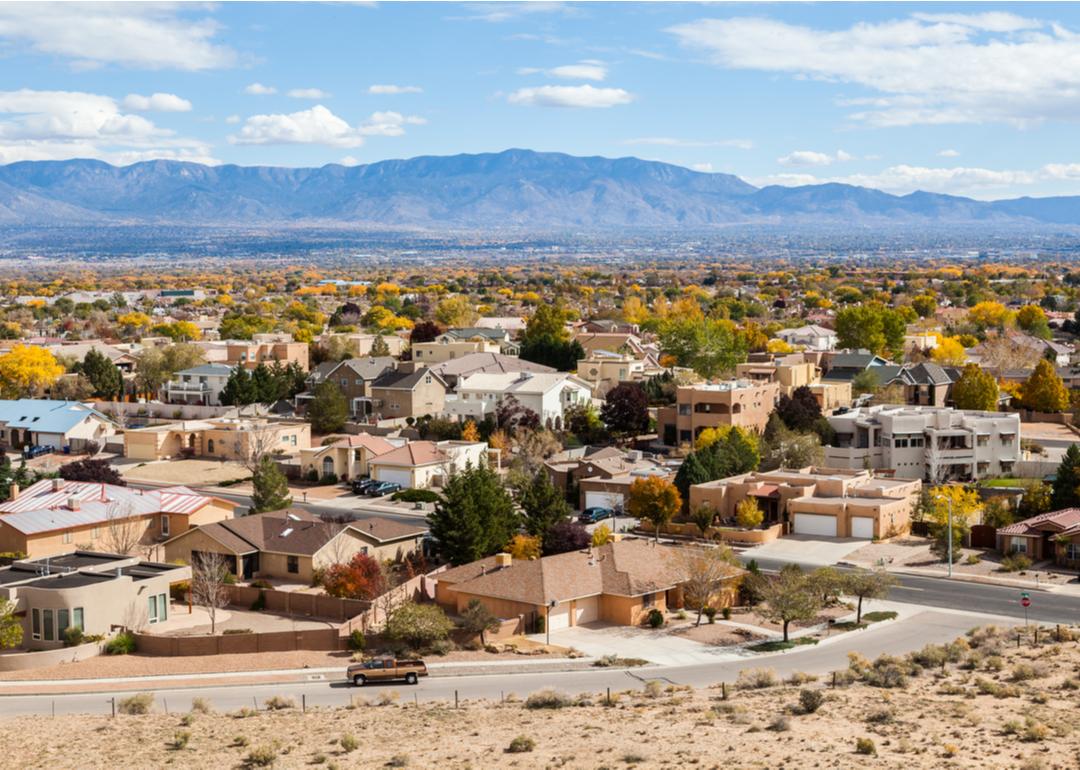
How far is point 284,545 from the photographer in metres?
55.1

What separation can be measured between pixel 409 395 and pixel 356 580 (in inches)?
1678

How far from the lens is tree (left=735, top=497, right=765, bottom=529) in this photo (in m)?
62.7

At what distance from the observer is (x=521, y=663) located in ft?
143

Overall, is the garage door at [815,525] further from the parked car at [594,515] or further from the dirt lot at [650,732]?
the dirt lot at [650,732]

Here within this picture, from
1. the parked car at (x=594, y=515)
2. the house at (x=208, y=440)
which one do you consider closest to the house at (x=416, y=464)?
the parked car at (x=594, y=515)

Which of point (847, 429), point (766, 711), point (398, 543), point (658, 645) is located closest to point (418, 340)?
point (847, 429)

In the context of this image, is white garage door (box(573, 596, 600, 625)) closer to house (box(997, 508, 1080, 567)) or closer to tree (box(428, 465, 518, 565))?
tree (box(428, 465, 518, 565))

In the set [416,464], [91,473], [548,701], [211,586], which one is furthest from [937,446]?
[548,701]

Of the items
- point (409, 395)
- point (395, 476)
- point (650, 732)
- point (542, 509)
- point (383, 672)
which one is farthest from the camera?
point (409, 395)

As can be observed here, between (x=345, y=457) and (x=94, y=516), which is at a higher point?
(x=94, y=516)

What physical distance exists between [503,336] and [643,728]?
293ft

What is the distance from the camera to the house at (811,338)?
126312 millimetres


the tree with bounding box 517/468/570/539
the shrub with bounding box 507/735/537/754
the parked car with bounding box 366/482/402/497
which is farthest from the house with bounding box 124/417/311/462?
the shrub with bounding box 507/735/537/754

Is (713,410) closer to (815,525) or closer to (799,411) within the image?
(799,411)
